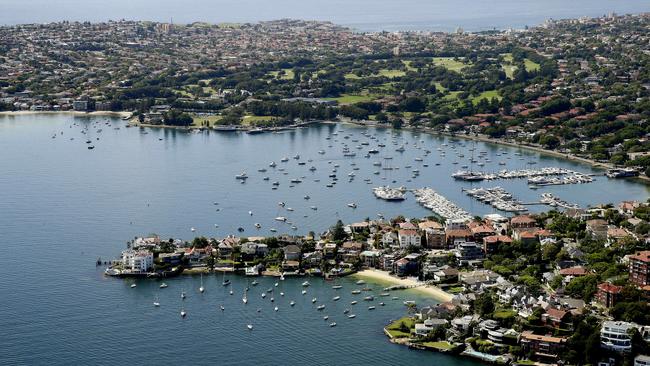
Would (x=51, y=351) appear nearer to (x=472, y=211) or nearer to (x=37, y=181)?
(x=472, y=211)

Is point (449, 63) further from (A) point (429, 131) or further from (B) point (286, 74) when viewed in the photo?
(A) point (429, 131)

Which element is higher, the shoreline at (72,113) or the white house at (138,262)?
the white house at (138,262)

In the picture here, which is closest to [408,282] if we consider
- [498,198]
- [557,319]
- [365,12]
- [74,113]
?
[557,319]

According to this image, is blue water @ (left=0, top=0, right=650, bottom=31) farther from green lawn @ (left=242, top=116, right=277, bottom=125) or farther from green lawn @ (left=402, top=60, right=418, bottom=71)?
green lawn @ (left=242, top=116, right=277, bottom=125)

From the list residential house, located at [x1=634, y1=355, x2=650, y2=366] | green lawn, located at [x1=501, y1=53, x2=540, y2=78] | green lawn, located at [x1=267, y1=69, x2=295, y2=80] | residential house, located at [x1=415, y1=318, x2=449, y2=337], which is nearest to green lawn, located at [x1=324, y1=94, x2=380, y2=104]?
green lawn, located at [x1=267, y1=69, x2=295, y2=80]

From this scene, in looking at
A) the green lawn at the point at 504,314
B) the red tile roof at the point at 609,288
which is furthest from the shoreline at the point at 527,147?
the green lawn at the point at 504,314

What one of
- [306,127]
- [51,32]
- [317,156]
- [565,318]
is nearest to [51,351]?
[565,318]

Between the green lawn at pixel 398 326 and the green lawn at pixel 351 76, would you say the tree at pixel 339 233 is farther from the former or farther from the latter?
the green lawn at pixel 351 76
